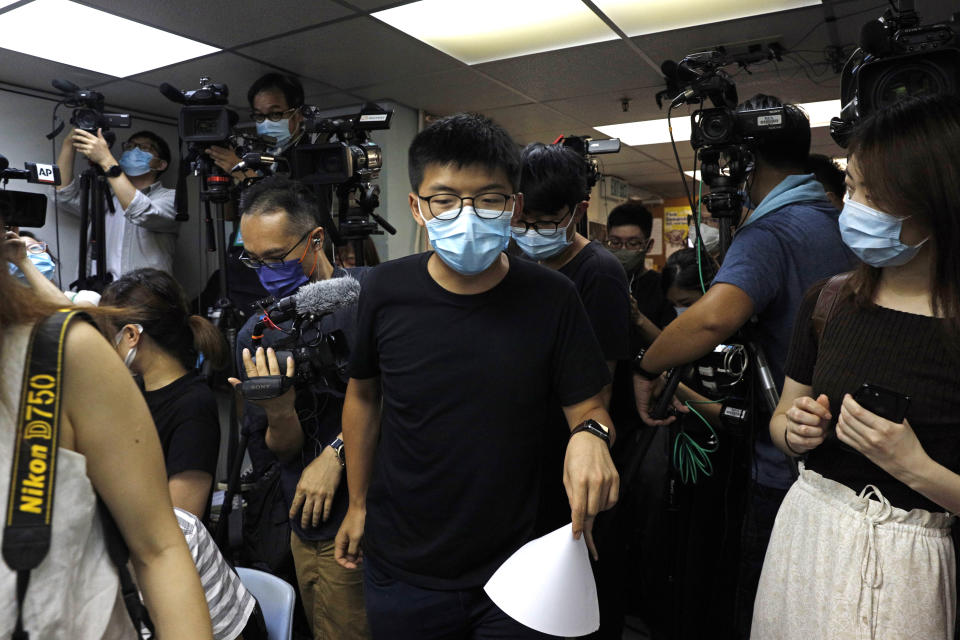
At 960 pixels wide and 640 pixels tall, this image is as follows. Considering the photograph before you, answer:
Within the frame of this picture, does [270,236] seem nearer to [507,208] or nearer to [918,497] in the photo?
[507,208]

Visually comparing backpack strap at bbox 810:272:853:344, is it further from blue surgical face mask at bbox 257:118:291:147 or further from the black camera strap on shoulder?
blue surgical face mask at bbox 257:118:291:147

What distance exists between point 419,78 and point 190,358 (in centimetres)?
267

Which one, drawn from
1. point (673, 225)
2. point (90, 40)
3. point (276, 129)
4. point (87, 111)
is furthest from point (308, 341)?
point (673, 225)

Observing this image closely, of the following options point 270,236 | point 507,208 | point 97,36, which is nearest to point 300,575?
point 270,236

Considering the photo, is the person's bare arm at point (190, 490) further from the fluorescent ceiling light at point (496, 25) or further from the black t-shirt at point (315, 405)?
the fluorescent ceiling light at point (496, 25)

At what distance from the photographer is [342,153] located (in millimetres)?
2350

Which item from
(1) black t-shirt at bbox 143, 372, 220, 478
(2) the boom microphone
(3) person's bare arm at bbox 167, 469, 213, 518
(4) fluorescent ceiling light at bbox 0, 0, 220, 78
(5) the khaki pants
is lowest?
Answer: (5) the khaki pants

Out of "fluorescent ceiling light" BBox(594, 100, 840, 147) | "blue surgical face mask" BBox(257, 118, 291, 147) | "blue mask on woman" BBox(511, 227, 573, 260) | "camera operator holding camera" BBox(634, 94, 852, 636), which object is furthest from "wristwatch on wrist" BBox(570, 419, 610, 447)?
"fluorescent ceiling light" BBox(594, 100, 840, 147)

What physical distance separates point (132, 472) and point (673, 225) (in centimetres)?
890

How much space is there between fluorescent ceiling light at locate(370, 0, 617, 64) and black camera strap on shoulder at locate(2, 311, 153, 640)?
9.22ft

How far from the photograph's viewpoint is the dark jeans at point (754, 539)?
161 cm

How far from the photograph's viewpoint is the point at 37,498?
2.27 ft

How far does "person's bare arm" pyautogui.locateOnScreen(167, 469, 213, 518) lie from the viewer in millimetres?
1747

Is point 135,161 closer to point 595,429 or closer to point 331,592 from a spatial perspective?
point 331,592
